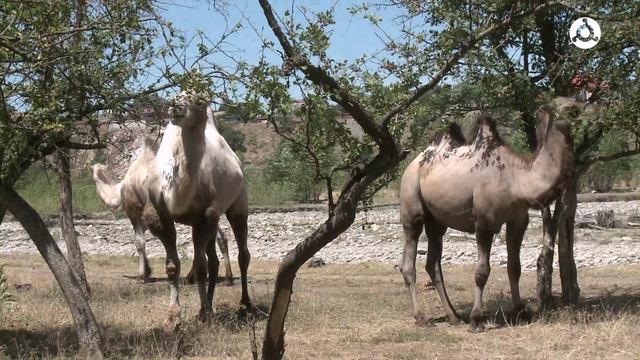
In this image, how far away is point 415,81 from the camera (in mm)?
7125

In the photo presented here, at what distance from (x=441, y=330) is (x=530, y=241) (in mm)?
11251

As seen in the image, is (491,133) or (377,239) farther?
(377,239)

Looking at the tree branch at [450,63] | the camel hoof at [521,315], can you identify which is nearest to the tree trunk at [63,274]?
the tree branch at [450,63]

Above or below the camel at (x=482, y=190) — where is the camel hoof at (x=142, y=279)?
below

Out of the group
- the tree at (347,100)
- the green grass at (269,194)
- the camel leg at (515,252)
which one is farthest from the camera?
the green grass at (269,194)

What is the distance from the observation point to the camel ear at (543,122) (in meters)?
10.5

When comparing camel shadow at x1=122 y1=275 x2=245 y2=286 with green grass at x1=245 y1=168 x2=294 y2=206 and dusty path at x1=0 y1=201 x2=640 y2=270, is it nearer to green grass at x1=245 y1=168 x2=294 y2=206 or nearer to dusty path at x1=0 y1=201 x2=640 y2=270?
dusty path at x1=0 y1=201 x2=640 y2=270

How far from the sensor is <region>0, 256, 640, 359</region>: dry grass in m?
8.97

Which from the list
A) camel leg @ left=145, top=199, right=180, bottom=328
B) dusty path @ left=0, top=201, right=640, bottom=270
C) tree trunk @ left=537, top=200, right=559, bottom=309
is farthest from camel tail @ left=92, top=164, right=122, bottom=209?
tree trunk @ left=537, top=200, right=559, bottom=309

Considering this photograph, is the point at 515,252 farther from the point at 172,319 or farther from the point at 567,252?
the point at 172,319

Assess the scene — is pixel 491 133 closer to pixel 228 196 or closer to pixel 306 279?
pixel 228 196

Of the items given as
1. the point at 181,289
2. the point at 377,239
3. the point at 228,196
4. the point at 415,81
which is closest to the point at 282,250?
the point at 377,239

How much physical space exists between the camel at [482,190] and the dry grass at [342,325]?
634 millimetres

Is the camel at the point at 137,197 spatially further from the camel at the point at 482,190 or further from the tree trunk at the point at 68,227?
the camel at the point at 482,190
